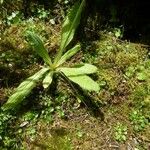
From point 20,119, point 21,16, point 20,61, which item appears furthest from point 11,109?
point 21,16


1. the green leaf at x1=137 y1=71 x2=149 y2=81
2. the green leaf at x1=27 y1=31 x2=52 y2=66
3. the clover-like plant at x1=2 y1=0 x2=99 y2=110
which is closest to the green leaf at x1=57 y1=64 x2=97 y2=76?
the clover-like plant at x1=2 y1=0 x2=99 y2=110

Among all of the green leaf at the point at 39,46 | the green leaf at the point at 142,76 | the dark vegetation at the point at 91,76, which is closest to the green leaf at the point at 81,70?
the dark vegetation at the point at 91,76

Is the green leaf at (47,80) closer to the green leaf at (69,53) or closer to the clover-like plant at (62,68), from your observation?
the clover-like plant at (62,68)

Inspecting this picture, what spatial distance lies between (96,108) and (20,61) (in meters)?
0.96

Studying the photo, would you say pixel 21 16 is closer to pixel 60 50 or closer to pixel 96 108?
pixel 60 50

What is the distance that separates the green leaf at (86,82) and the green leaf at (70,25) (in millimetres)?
400

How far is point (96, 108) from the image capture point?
3781mm

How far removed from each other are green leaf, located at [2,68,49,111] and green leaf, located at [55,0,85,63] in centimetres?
41

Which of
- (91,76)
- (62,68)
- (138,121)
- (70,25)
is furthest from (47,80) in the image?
(138,121)

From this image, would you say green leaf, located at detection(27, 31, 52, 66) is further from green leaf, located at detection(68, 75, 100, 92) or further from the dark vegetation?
green leaf, located at detection(68, 75, 100, 92)

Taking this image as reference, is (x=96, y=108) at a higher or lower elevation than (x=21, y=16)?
lower

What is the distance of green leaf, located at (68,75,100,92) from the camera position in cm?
364

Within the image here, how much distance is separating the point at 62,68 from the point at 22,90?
492 millimetres

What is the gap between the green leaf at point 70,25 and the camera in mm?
4004
